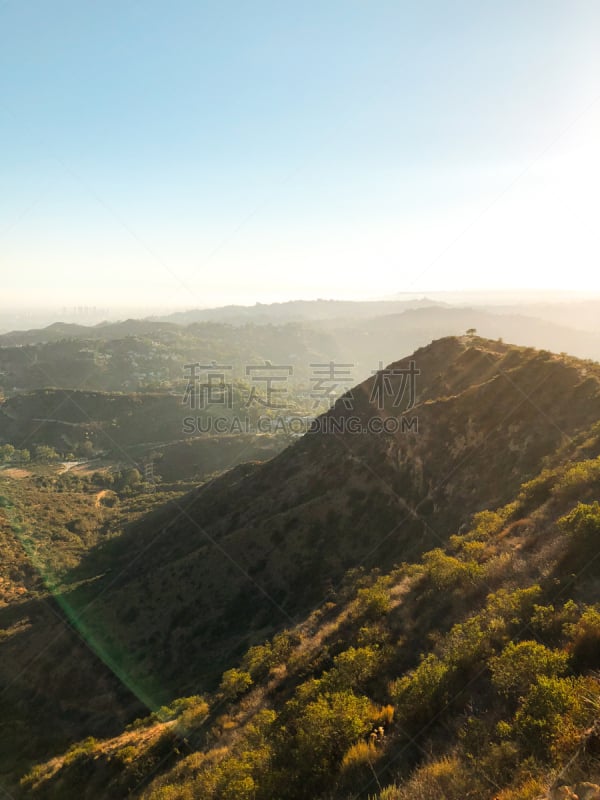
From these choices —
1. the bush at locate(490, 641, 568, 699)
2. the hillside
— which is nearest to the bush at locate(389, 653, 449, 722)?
the hillside

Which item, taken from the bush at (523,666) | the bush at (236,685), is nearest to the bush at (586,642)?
the bush at (523,666)

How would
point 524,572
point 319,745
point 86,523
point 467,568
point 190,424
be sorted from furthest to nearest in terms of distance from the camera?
point 190,424 < point 86,523 < point 467,568 < point 524,572 < point 319,745

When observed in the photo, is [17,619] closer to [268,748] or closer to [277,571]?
[277,571]

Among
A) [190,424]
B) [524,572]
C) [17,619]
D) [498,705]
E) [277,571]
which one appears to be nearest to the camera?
[498,705]

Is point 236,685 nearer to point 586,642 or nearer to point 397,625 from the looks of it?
point 397,625

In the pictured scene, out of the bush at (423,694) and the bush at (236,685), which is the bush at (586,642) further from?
the bush at (236,685)

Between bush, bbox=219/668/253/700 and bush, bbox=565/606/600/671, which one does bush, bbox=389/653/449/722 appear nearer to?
bush, bbox=565/606/600/671

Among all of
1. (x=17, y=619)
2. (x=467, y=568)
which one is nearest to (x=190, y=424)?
(x=17, y=619)

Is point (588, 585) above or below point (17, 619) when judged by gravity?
above
